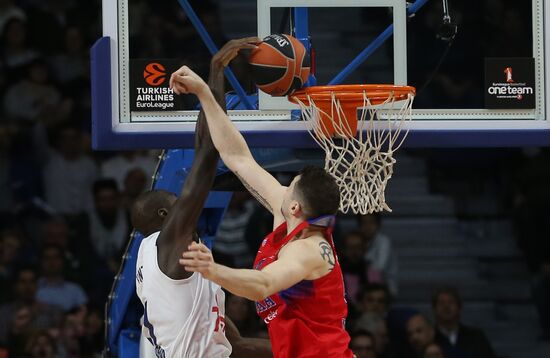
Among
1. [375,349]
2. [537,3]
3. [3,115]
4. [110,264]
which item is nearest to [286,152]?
[537,3]

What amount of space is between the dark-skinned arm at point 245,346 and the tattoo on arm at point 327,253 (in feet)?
4.53

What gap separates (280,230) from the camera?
19.8 feet

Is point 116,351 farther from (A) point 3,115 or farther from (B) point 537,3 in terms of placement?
(A) point 3,115

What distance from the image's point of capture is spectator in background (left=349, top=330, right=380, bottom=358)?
1008 centimetres

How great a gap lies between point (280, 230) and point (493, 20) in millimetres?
7359

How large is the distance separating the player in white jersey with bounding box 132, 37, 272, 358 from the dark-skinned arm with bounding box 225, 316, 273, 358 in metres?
0.35

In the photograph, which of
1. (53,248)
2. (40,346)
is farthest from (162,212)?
(53,248)

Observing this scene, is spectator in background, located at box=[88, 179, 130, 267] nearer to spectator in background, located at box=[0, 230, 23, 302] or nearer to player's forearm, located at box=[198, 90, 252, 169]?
spectator in background, located at box=[0, 230, 23, 302]

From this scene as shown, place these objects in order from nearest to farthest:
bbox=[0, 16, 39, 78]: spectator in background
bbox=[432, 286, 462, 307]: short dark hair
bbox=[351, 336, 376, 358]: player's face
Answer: bbox=[351, 336, 376, 358]: player's face < bbox=[432, 286, 462, 307]: short dark hair < bbox=[0, 16, 39, 78]: spectator in background

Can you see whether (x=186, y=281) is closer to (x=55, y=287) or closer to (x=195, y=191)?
(x=195, y=191)

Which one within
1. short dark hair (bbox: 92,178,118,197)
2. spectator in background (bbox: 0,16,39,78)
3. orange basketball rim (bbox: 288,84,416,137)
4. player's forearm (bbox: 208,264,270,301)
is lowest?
player's forearm (bbox: 208,264,270,301)

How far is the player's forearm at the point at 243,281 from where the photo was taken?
5188mm

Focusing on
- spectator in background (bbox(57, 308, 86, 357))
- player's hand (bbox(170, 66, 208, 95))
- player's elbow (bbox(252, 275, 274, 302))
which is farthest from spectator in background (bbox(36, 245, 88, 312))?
player's elbow (bbox(252, 275, 274, 302))

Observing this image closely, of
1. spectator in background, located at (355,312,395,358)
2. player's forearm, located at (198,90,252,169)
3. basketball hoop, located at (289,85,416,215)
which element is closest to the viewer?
player's forearm, located at (198,90,252,169)
